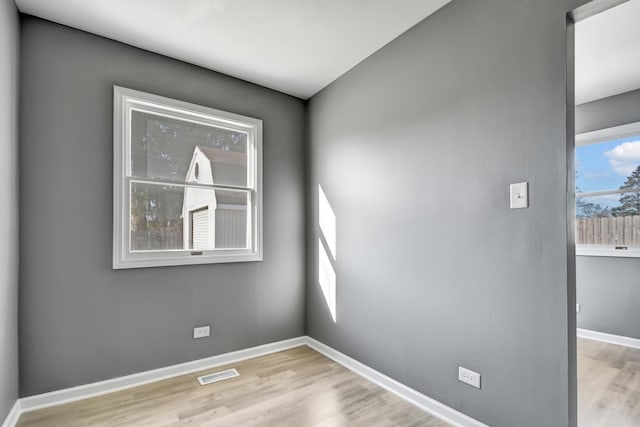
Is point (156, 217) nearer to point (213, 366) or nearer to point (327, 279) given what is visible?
point (213, 366)

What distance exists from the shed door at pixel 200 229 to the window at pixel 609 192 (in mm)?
4333

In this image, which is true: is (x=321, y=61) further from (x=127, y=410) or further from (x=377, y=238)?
(x=127, y=410)

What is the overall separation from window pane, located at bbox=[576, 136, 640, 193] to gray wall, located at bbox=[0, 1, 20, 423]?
5.46 meters

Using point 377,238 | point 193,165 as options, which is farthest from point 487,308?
point 193,165

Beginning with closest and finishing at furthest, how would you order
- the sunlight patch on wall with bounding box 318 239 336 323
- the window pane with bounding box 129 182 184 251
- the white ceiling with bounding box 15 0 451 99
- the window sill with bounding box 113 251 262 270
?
the white ceiling with bounding box 15 0 451 99 < the window sill with bounding box 113 251 262 270 < the window pane with bounding box 129 182 184 251 < the sunlight patch on wall with bounding box 318 239 336 323

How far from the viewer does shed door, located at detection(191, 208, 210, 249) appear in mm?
2924

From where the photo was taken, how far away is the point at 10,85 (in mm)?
2035

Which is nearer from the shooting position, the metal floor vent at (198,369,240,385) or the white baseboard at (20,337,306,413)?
the white baseboard at (20,337,306,413)

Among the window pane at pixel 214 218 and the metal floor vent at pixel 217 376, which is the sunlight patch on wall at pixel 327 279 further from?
the metal floor vent at pixel 217 376

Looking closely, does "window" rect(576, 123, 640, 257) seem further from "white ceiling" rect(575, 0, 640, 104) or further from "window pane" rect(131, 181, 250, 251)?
"window pane" rect(131, 181, 250, 251)

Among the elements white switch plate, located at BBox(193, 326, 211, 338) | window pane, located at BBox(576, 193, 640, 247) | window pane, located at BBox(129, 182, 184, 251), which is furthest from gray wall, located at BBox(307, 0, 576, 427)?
window pane, located at BBox(576, 193, 640, 247)

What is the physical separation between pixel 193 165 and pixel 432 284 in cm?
226

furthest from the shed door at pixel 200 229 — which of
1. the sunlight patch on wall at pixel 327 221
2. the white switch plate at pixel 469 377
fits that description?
the white switch plate at pixel 469 377

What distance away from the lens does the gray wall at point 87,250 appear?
2.24 m
